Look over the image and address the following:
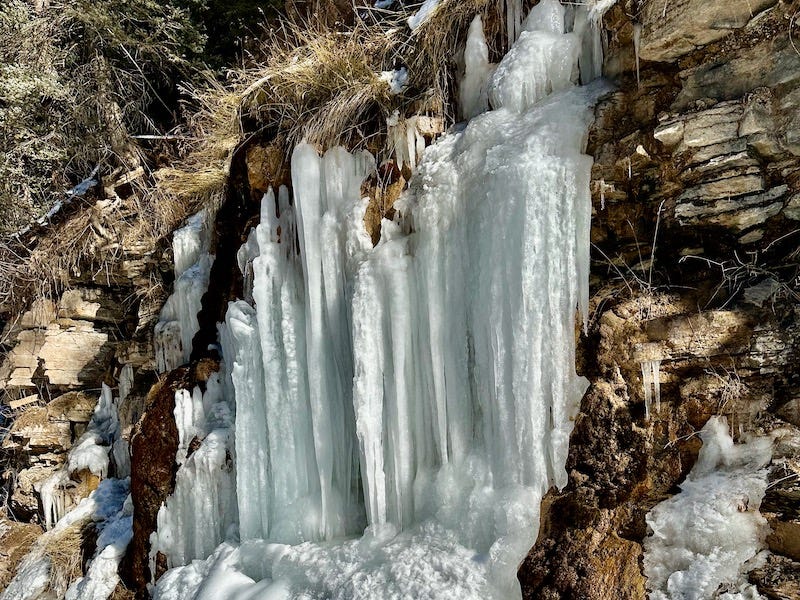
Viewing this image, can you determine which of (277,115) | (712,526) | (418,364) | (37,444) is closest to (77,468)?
(37,444)

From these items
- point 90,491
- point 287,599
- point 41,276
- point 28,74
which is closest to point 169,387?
point 90,491

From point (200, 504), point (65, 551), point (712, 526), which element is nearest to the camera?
point (712, 526)

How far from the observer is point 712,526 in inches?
92.0

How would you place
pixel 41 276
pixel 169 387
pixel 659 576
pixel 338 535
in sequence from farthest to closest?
pixel 41 276, pixel 169 387, pixel 338 535, pixel 659 576

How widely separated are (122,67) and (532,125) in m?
5.74

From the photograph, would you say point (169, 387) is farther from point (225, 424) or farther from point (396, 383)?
point (396, 383)

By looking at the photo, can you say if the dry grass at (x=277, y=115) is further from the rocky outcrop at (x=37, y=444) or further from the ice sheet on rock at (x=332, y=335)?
the rocky outcrop at (x=37, y=444)

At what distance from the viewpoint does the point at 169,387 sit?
461cm

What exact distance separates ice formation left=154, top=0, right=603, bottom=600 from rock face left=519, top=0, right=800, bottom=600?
6.4 inches

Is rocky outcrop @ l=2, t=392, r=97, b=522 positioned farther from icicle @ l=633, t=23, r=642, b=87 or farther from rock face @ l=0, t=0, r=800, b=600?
icicle @ l=633, t=23, r=642, b=87

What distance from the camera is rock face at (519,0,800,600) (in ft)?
8.28

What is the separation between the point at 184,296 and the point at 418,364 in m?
2.69

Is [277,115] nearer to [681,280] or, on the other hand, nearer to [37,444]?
[681,280]

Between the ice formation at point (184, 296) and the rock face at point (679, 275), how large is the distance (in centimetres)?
335
